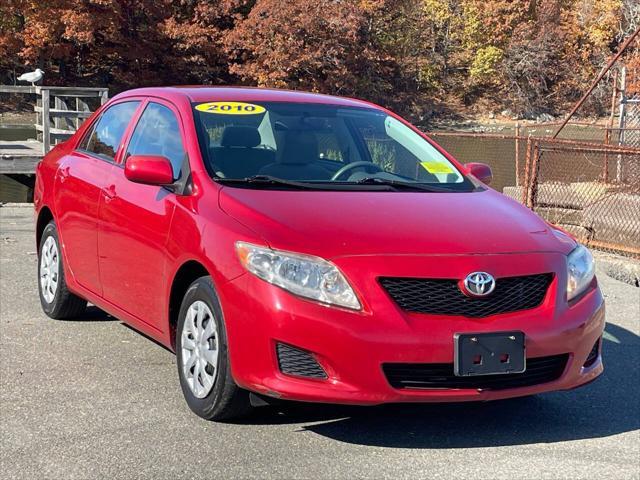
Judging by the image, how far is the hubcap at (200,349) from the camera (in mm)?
4516

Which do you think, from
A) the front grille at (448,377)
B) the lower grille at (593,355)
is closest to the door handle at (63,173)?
the front grille at (448,377)

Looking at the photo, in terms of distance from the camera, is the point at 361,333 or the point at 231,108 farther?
the point at 231,108

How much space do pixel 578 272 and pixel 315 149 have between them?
1626mm

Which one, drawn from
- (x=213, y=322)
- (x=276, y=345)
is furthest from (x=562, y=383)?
(x=213, y=322)

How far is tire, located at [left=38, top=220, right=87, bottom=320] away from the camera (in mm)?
6566

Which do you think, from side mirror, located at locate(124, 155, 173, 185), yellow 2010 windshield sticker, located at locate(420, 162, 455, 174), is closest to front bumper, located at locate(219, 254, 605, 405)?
side mirror, located at locate(124, 155, 173, 185)

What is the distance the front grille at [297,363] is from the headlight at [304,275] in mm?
248

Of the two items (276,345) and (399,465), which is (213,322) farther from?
(399,465)

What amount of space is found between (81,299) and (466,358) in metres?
3.39

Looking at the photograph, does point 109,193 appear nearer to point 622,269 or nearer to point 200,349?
point 200,349

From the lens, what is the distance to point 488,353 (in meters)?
4.18

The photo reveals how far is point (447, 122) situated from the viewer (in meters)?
56.4

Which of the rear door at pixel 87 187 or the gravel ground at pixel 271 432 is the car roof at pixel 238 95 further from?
the gravel ground at pixel 271 432

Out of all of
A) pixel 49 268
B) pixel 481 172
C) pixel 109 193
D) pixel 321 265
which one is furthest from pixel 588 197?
pixel 321 265
